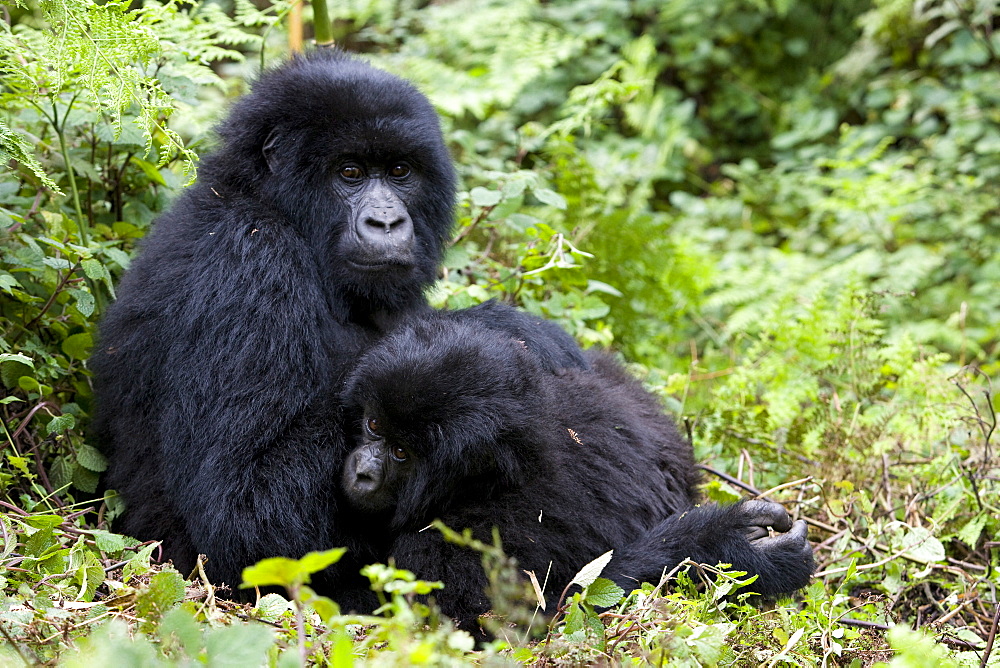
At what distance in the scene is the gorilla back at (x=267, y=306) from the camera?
2.78 meters

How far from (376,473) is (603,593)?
780 millimetres

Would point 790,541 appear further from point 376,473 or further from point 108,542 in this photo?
point 108,542

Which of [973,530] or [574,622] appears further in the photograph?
[973,530]

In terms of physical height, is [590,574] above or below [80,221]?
below

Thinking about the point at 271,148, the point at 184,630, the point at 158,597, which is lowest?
the point at 158,597

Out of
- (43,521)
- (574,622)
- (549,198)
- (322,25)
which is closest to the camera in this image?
(574,622)

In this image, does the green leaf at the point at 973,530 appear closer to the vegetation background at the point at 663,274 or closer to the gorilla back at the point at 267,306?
the vegetation background at the point at 663,274

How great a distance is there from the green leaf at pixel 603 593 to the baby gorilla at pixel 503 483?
1.15ft

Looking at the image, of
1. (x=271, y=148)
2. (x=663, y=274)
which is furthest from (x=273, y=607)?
(x=663, y=274)

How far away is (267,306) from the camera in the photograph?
2.84 meters

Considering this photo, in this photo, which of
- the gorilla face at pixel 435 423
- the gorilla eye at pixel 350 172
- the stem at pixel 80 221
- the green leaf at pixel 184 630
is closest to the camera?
the green leaf at pixel 184 630

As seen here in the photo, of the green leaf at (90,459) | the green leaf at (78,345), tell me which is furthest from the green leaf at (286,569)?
the green leaf at (78,345)

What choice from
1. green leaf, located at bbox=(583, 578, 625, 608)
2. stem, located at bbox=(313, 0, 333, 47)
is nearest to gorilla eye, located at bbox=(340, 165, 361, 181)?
stem, located at bbox=(313, 0, 333, 47)

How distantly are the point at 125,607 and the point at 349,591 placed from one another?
77 cm
